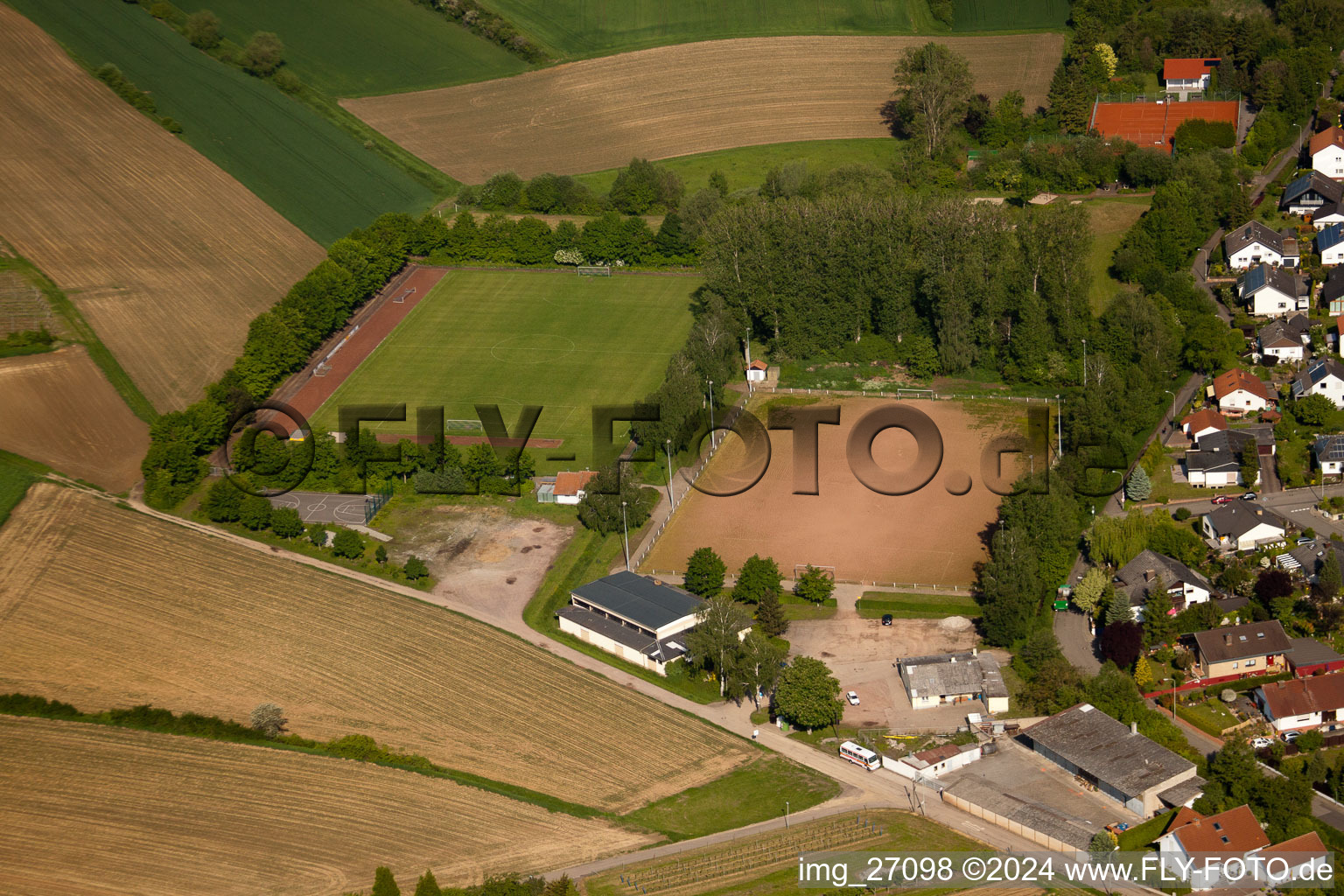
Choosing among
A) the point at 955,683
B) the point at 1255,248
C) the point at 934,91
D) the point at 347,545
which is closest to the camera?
the point at 955,683

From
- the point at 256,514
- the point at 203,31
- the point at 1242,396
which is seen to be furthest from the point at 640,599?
the point at 203,31

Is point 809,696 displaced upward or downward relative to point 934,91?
downward

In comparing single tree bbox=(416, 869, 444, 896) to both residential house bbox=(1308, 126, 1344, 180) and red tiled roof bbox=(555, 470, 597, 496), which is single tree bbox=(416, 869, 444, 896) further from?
residential house bbox=(1308, 126, 1344, 180)

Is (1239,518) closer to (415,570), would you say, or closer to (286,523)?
(415,570)

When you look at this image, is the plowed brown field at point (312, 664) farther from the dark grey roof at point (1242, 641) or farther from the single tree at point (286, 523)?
the dark grey roof at point (1242, 641)

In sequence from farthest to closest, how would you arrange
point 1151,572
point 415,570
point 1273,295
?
1. point 1273,295
2. point 415,570
3. point 1151,572

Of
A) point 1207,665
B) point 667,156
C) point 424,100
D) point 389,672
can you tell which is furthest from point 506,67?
point 1207,665

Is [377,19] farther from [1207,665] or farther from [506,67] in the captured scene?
[1207,665]
